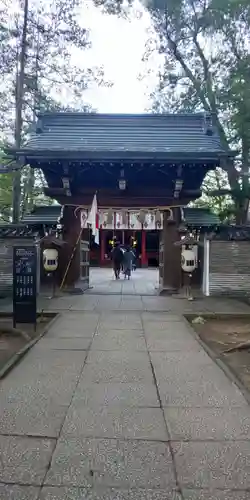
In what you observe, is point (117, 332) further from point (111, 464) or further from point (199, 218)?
point (199, 218)

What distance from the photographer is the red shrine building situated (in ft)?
37.2

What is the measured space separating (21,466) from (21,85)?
1630cm

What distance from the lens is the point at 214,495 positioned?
2.42 meters

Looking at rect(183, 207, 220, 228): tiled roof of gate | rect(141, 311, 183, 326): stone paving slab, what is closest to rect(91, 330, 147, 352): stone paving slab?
rect(141, 311, 183, 326): stone paving slab

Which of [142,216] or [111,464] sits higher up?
[142,216]

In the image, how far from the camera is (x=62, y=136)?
12.9 metres

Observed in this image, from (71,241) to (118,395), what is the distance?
8883mm

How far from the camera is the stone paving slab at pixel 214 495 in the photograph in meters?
2.39

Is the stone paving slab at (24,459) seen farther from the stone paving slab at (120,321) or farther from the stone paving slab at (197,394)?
the stone paving slab at (120,321)

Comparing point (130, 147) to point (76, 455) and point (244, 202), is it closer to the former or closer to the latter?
point (244, 202)

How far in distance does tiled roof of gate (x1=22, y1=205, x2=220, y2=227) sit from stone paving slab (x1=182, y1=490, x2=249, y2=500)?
10708 millimetres

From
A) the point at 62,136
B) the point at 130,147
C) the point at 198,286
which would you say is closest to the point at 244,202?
the point at 198,286

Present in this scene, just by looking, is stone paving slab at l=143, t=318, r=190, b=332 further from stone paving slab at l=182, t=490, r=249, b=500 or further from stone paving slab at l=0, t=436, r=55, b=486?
stone paving slab at l=182, t=490, r=249, b=500

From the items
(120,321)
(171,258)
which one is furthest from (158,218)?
(120,321)
